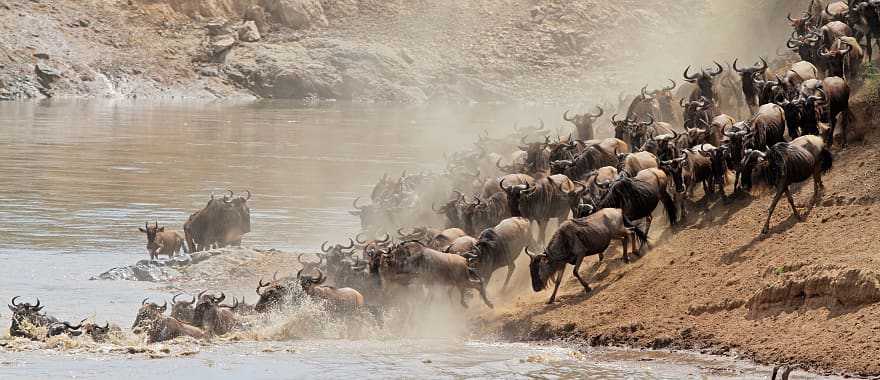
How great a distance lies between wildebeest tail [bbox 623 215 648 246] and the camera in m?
16.3

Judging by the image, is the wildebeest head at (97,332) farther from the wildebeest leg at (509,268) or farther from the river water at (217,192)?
the wildebeest leg at (509,268)

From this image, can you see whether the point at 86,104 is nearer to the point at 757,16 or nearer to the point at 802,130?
the point at 757,16

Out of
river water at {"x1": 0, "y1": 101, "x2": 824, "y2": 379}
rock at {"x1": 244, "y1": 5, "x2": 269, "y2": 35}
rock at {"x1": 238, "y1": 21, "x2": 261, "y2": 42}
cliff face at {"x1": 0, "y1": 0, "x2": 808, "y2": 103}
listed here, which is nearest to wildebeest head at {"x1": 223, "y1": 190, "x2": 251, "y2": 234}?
river water at {"x1": 0, "y1": 101, "x2": 824, "y2": 379}

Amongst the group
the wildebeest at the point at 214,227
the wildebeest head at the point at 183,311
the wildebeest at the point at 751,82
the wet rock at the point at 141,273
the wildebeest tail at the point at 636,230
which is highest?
the wildebeest at the point at 751,82

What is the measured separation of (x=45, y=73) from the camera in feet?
196

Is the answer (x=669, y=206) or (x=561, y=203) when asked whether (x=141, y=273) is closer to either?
(x=561, y=203)

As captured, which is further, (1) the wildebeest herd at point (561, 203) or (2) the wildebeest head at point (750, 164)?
(2) the wildebeest head at point (750, 164)

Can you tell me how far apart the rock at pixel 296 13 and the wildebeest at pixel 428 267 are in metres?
54.1

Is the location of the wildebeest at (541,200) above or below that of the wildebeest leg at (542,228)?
above

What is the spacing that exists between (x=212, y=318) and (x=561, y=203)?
17.7 feet

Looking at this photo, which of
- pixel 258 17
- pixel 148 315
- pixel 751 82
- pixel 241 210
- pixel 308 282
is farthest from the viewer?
pixel 258 17

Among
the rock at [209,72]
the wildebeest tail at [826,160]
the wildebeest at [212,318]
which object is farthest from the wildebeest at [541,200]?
the rock at [209,72]

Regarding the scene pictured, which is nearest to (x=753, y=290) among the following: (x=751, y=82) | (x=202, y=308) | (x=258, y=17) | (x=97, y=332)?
(x=202, y=308)

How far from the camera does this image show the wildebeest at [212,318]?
1562 cm
